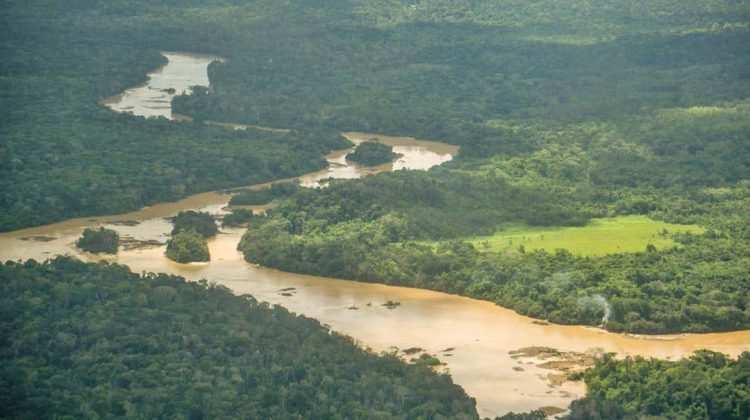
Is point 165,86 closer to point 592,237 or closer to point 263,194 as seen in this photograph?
point 263,194

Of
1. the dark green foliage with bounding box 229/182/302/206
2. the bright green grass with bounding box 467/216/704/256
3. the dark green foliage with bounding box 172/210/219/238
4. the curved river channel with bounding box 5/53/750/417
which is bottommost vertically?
the curved river channel with bounding box 5/53/750/417

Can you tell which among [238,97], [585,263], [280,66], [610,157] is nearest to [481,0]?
[280,66]

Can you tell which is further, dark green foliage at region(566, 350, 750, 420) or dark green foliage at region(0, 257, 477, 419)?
dark green foliage at region(566, 350, 750, 420)

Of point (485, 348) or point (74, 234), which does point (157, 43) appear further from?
point (485, 348)

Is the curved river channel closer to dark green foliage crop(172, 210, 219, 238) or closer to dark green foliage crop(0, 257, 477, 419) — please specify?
dark green foliage crop(172, 210, 219, 238)

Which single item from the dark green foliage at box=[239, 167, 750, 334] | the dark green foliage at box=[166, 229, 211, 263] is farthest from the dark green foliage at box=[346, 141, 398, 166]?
the dark green foliage at box=[166, 229, 211, 263]

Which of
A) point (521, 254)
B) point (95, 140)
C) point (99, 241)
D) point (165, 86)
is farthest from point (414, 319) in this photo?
point (165, 86)

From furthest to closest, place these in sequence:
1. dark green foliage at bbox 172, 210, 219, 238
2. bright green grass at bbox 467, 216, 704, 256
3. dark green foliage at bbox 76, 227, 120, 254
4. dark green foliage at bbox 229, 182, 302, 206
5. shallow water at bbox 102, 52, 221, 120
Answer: shallow water at bbox 102, 52, 221, 120 < dark green foliage at bbox 229, 182, 302, 206 < dark green foliage at bbox 172, 210, 219, 238 < dark green foliage at bbox 76, 227, 120, 254 < bright green grass at bbox 467, 216, 704, 256
